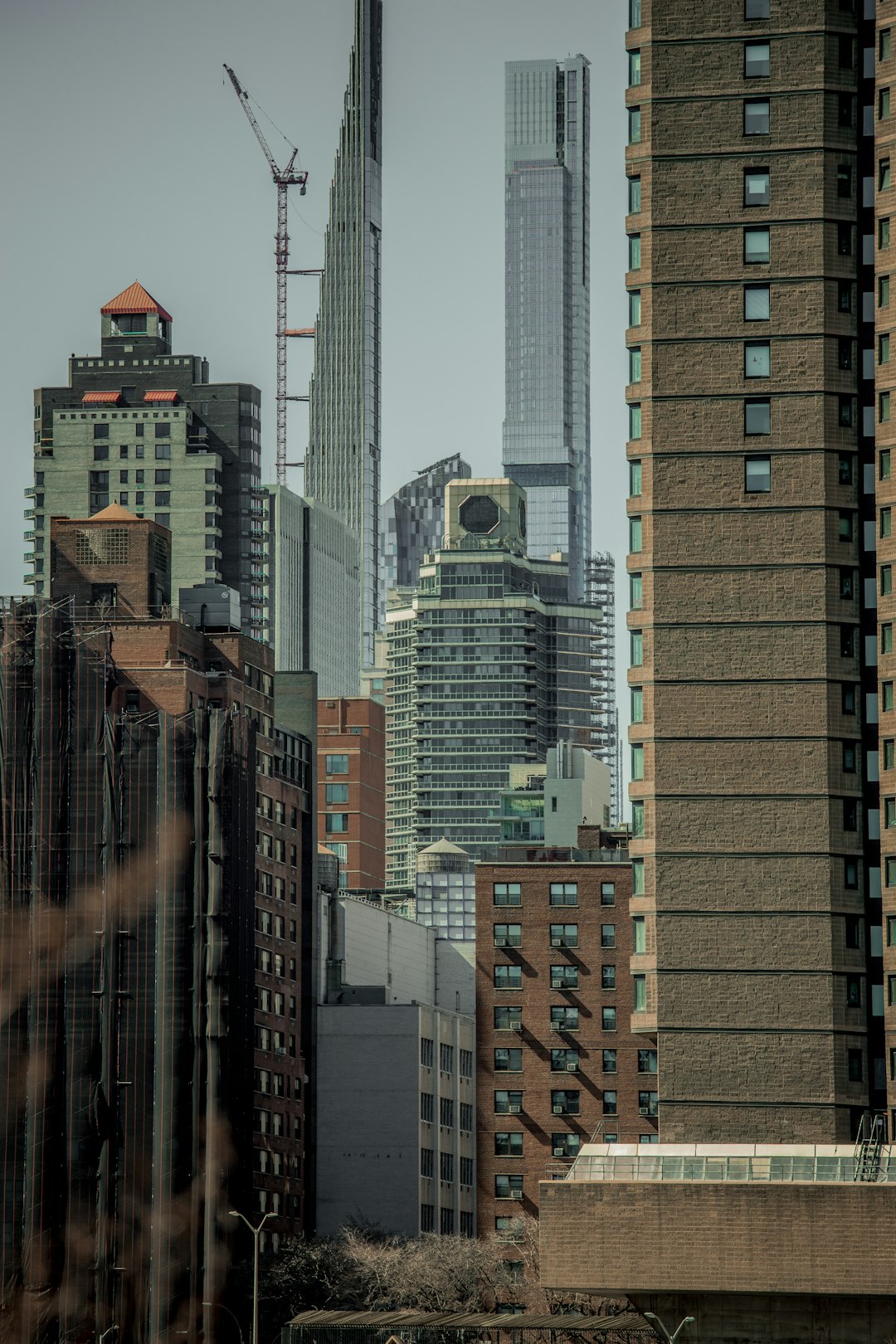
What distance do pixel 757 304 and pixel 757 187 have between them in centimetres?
533

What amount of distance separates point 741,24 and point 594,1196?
2070 inches

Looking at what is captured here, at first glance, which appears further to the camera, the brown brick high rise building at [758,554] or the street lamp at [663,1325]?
the brown brick high rise building at [758,554]

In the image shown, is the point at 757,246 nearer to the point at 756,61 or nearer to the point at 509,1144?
the point at 756,61

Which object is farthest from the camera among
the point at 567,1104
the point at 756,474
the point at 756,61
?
the point at 567,1104

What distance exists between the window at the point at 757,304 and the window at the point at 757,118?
7031 millimetres

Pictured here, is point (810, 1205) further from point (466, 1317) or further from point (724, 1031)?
point (466, 1317)

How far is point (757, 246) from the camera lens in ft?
398

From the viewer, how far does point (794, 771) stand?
11694 cm

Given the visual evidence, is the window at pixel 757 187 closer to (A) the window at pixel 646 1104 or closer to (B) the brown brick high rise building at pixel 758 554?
(B) the brown brick high rise building at pixel 758 554

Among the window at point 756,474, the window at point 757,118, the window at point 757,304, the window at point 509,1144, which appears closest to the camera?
the window at point 756,474

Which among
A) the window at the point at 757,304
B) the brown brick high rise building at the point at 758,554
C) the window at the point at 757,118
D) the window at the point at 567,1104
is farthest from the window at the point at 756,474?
the window at the point at 567,1104

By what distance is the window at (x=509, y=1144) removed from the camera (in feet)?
650

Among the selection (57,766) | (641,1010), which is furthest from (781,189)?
(57,766)

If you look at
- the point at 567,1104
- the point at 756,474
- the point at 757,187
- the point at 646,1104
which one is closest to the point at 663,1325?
the point at 756,474
